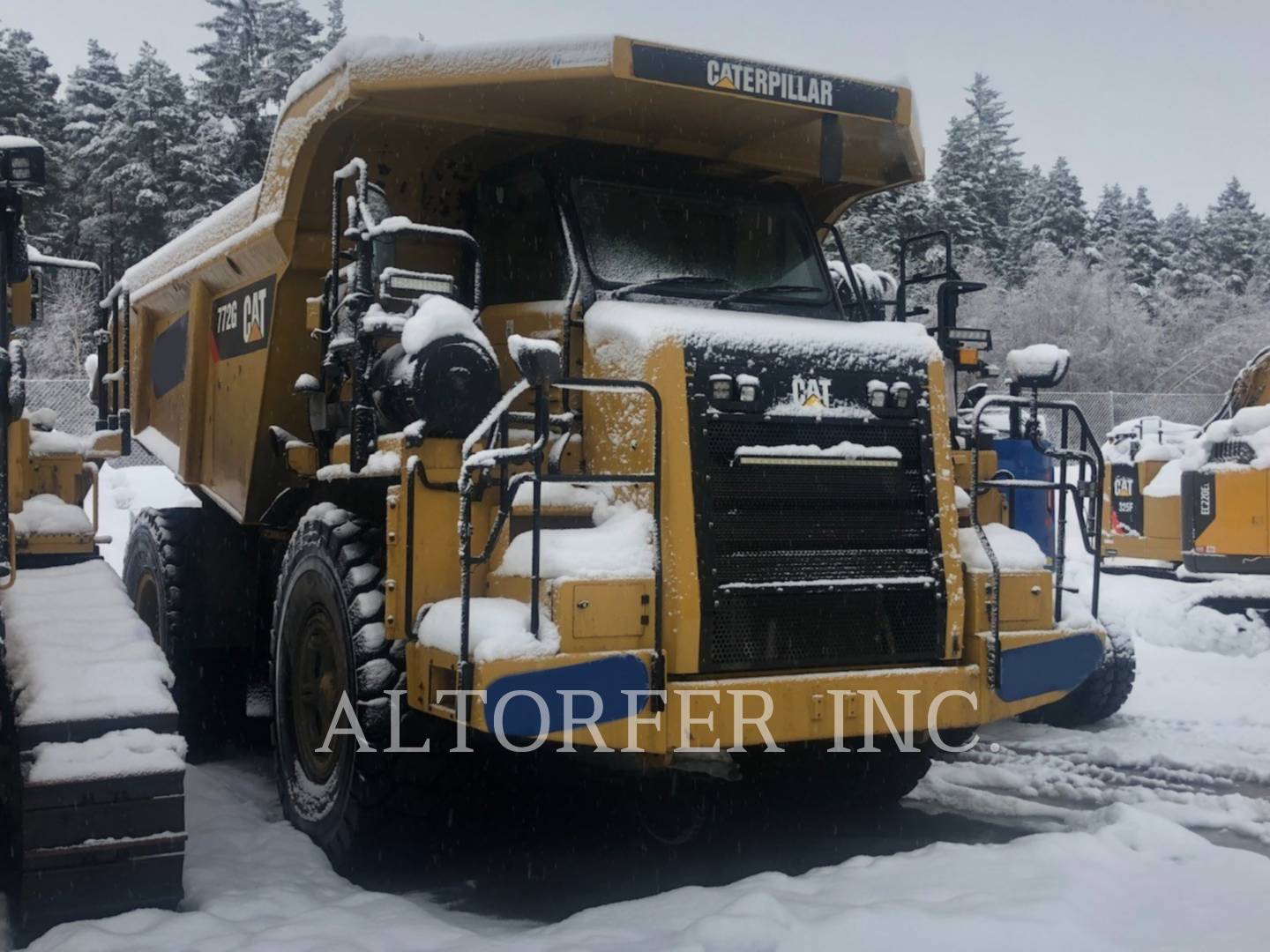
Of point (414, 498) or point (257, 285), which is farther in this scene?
point (257, 285)

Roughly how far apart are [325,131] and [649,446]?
2.22 metres

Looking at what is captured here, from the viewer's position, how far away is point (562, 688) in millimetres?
4707

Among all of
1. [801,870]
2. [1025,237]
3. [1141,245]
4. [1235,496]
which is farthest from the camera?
[1141,245]

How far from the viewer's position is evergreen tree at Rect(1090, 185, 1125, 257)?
62.3 m

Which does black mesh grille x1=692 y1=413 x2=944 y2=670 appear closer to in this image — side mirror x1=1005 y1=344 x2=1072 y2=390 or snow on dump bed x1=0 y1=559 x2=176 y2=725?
side mirror x1=1005 y1=344 x2=1072 y2=390

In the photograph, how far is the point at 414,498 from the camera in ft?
17.0

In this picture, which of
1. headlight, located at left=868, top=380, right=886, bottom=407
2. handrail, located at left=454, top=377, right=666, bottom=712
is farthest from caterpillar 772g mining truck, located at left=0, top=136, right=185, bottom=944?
headlight, located at left=868, top=380, right=886, bottom=407

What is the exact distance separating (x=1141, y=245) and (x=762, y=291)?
60091 mm

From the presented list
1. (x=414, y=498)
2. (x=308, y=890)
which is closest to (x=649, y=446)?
(x=414, y=498)

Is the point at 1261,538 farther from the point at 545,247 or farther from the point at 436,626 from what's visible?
the point at 436,626

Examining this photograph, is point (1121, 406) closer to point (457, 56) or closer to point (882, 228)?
point (882, 228)

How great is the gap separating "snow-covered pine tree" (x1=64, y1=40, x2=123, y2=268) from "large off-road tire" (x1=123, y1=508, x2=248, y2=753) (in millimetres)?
30425

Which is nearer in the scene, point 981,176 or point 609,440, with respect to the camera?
point 609,440

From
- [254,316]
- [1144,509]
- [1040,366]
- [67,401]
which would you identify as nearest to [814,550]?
[1040,366]
